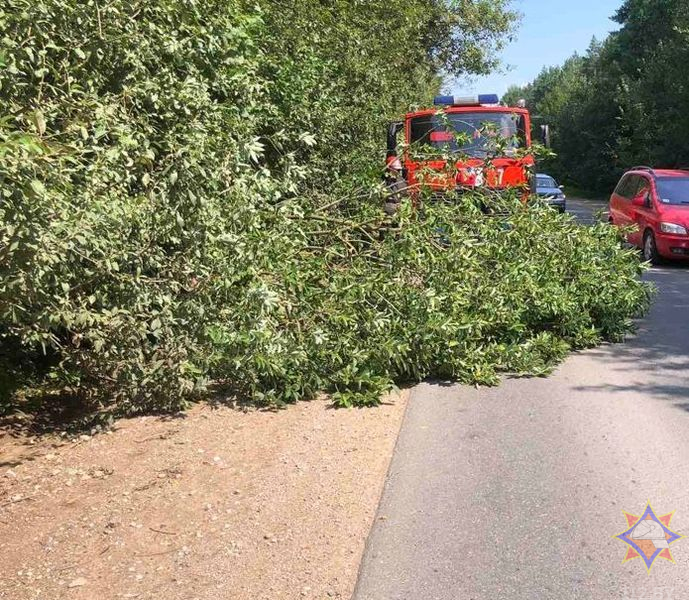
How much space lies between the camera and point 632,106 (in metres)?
42.2

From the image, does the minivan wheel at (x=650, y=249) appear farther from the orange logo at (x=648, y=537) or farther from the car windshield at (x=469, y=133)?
the orange logo at (x=648, y=537)

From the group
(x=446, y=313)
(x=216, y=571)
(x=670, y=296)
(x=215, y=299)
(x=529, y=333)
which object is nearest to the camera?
(x=216, y=571)

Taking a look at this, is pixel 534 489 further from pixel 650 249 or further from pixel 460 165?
pixel 650 249

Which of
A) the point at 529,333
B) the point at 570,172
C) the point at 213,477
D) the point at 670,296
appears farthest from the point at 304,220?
the point at 570,172

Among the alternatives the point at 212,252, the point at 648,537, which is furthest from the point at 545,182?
the point at 648,537

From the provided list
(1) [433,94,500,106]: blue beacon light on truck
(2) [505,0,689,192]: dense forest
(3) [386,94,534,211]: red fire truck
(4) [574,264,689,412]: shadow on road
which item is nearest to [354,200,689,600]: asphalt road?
(4) [574,264,689,412]: shadow on road

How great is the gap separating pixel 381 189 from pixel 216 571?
4735 mm

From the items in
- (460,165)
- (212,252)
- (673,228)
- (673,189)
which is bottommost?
(673,228)

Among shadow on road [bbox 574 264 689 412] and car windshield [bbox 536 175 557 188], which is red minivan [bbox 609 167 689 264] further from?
car windshield [bbox 536 175 557 188]

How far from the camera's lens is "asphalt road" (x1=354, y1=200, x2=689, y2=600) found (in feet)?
12.4

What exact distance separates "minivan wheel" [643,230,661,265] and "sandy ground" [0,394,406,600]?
10481 millimetres

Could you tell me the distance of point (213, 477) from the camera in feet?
16.9

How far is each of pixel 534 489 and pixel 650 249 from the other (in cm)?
1191

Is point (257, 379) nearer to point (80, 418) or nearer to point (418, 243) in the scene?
point (80, 418)
